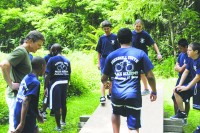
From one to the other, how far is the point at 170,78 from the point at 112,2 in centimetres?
852

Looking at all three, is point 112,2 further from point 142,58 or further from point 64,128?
point 142,58

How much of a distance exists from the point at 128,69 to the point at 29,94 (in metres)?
1.31

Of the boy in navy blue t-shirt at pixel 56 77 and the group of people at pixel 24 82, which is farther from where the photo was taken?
the boy in navy blue t-shirt at pixel 56 77

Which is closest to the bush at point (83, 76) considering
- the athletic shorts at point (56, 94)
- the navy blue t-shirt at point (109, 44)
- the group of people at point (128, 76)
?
the navy blue t-shirt at point (109, 44)

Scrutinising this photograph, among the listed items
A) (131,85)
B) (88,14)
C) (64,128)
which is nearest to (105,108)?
(64,128)

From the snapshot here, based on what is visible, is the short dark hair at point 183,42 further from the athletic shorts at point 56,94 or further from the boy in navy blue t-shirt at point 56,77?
the athletic shorts at point 56,94

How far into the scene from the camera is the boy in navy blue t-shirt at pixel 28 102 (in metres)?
3.80

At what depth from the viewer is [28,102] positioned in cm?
381

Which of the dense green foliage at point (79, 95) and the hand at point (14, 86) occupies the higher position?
the hand at point (14, 86)

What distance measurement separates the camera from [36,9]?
2105 cm

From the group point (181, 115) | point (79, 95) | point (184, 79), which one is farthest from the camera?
point (79, 95)

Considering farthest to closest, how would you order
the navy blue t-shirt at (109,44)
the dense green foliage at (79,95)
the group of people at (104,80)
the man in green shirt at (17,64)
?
1. the dense green foliage at (79,95)
2. the navy blue t-shirt at (109,44)
3. the man in green shirt at (17,64)
4. the group of people at (104,80)

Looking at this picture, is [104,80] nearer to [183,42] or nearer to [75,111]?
[183,42]

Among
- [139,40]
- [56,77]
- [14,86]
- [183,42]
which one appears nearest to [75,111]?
[56,77]
